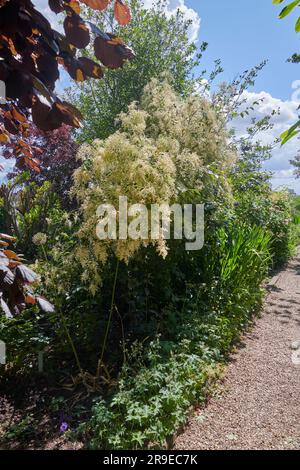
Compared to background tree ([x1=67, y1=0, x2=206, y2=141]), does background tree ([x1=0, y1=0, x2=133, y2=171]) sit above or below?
below

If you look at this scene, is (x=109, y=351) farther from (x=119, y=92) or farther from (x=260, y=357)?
(x=119, y=92)

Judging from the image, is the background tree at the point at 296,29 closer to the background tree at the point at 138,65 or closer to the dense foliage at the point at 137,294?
the dense foliage at the point at 137,294

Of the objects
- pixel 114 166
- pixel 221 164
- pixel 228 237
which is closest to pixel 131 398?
pixel 114 166

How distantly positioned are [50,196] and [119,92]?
129 inches

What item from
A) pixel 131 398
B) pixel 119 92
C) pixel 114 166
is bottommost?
pixel 131 398

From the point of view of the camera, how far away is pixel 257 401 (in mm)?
3008

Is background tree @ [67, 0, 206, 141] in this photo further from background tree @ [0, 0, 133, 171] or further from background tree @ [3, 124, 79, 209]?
background tree @ [0, 0, 133, 171]

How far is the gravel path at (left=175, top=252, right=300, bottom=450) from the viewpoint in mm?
2521

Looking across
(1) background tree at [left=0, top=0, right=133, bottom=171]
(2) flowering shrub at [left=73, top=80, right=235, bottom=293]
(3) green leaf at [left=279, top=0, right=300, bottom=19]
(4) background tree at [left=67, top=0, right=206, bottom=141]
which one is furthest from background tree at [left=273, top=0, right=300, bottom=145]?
(4) background tree at [left=67, top=0, right=206, bottom=141]

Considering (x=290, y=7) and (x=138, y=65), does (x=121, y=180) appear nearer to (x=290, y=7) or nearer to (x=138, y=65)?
(x=290, y=7)

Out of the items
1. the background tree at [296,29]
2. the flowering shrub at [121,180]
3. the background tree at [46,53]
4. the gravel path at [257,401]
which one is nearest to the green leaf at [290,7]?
the background tree at [296,29]

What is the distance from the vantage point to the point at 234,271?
457cm

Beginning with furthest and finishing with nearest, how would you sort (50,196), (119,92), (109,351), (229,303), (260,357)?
(119,92) → (50,196) → (229,303) → (260,357) → (109,351)
